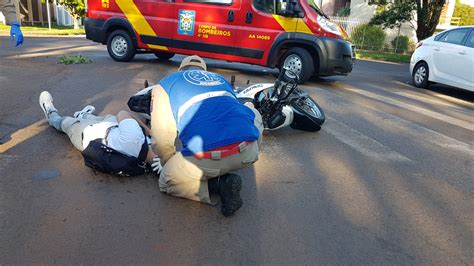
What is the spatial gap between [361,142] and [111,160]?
10.7 ft

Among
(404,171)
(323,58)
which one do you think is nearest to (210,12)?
(323,58)

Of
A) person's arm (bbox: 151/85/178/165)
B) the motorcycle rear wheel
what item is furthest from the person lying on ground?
the motorcycle rear wheel

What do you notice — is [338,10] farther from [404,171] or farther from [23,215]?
[23,215]

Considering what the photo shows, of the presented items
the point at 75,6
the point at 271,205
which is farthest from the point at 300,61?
the point at 75,6

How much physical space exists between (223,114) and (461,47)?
8.48 metres

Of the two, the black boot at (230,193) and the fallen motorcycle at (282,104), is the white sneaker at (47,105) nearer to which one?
the fallen motorcycle at (282,104)

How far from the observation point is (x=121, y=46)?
34.6 ft

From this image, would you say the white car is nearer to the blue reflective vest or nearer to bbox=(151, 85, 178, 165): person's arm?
the blue reflective vest

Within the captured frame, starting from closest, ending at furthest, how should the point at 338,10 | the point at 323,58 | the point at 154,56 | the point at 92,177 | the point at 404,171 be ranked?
the point at 92,177, the point at 404,171, the point at 323,58, the point at 154,56, the point at 338,10

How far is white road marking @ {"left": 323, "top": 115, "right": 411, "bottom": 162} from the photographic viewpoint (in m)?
4.84

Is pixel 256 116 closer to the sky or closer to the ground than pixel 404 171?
closer to the sky

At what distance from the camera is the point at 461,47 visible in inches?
371

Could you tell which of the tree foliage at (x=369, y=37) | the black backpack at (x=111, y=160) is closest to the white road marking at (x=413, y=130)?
the black backpack at (x=111, y=160)

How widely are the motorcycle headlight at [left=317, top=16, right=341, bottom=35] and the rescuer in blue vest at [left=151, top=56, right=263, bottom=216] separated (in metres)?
6.09
